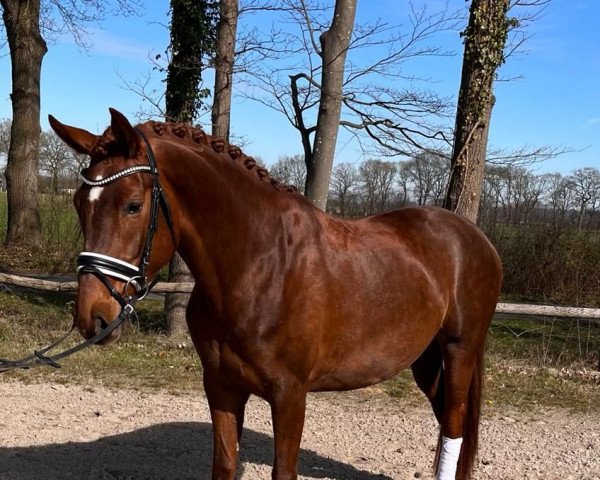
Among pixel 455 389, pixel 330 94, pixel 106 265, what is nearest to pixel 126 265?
pixel 106 265

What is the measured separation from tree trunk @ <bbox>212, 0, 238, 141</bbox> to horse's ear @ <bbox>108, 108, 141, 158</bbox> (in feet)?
19.0

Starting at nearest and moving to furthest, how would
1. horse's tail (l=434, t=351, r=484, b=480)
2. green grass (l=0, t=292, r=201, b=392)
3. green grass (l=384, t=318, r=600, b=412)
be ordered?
horse's tail (l=434, t=351, r=484, b=480)
green grass (l=384, t=318, r=600, b=412)
green grass (l=0, t=292, r=201, b=392)

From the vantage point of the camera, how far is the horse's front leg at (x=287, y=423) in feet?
8.23

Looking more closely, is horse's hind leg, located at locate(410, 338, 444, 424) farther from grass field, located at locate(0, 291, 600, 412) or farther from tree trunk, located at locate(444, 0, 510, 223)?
tree trunk, located at locate(444, 0, 510, 223)

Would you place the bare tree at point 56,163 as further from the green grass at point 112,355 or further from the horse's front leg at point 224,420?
the horse's front leg at point 224,420

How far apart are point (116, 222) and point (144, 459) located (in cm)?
256

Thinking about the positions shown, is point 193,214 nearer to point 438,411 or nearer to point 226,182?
point 226,182

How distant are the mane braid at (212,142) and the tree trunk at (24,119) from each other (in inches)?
496

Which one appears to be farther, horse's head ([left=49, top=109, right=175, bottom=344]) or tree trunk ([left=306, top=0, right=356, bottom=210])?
tree trunk ([left=306, top=0, right=356, bottom=210])

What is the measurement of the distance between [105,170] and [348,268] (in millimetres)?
1166

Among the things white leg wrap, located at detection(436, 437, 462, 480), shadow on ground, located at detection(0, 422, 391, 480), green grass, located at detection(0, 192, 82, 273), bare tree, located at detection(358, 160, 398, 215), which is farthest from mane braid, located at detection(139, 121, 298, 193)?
bare tree, located at detection(358, 160, 398, 215)

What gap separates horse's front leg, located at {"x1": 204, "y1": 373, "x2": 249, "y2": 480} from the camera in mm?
2732

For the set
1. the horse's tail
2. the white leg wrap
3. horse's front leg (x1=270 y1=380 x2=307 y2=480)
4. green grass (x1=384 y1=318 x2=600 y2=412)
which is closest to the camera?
horse's front leg (x1=270 y1=380 x2=307 y2=480)

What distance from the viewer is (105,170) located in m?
2.15
